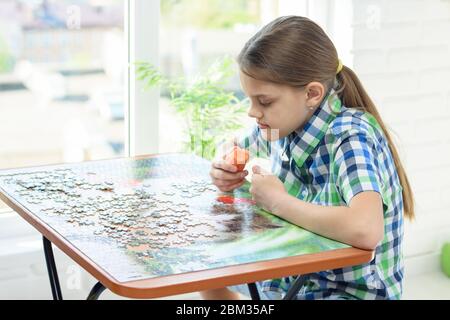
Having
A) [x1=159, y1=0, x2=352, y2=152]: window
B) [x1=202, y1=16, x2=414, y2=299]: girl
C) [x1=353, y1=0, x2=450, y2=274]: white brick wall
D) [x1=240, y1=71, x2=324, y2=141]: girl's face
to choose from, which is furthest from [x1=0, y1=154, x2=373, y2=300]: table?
[x1=353, y1=0, x2=450, y2=274]: white brick wall

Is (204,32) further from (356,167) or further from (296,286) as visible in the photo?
(296,286)

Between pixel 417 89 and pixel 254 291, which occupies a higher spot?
pixel 417 89

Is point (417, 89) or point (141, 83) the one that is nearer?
point (141, 83)

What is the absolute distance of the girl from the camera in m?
2.26

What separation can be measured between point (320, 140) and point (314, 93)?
0.13 meters

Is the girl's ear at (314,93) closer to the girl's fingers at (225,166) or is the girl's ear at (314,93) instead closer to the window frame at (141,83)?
the girl's fingers at (225,166)

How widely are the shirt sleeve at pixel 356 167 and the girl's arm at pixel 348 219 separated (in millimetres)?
26

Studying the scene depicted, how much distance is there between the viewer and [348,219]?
6.77ft

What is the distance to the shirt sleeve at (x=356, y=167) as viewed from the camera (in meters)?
2.15

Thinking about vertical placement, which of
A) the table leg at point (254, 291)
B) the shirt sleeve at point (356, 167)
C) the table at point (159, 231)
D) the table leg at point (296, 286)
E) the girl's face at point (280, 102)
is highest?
the girl's face at point (280, 102)

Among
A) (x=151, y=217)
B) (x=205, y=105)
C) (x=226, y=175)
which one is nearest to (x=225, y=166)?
(x=226, y=175)

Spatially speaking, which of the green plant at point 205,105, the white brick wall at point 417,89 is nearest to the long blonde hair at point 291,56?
the green plant at point 205,105

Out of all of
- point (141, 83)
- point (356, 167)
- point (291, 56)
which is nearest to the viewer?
point (356, 167)
